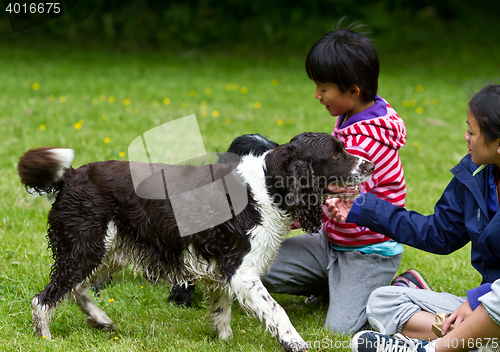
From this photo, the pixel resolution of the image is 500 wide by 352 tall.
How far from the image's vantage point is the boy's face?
3.49 m

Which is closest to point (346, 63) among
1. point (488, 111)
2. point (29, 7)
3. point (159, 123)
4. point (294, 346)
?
point (488, 111)

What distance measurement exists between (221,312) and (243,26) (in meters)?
12.4

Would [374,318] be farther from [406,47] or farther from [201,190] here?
[406,47]

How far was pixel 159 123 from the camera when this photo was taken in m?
7.71

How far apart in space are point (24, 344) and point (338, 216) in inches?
→ 74.7

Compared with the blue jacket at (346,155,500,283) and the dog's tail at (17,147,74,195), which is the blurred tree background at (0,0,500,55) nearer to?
the dog's tail at (17,147,74,195)

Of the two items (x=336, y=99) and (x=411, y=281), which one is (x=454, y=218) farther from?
(x=336, y=99)

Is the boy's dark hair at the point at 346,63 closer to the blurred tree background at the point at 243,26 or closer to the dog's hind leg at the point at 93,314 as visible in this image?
the dog's hind leg at the point at 93,314

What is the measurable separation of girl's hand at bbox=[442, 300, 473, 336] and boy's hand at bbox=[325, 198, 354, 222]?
0.77 meters

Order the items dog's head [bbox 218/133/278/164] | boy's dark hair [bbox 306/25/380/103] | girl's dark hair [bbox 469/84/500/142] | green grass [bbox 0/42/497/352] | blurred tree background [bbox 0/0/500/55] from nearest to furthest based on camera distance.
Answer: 1. girl's dark hair [bbox 469/84/500/142]
2. dog's head [bbox 218/133/278/164]
3. green grass [bbox 0/42/497/352]
4. boy's dark hair [bbox 306/25/380/103]
5. blurred tree background [bbox 0/0/500/55]

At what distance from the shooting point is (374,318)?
319 centimetres

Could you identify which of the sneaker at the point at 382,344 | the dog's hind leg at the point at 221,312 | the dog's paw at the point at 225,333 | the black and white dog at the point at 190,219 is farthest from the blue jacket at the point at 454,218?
the dog's paw at the point at 225,333

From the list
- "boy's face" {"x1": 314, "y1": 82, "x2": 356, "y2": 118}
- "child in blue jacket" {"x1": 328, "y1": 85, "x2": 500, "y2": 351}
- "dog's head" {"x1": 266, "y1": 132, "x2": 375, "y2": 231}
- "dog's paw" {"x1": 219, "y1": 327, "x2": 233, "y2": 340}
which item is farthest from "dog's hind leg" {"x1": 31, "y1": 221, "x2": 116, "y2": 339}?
"boy's face" {"x1": 314, "y1": 82, "x2": 356, "y2": 118}

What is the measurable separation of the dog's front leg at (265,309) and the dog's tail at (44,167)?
3.76ft
